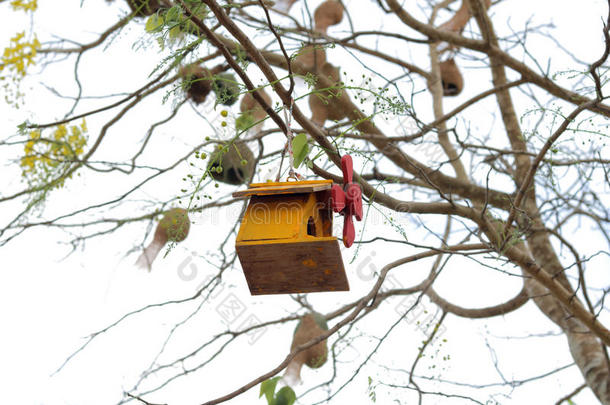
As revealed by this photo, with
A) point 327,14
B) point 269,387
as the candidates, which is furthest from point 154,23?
point 327,14

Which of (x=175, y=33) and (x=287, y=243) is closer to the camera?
(x=287, y=243)

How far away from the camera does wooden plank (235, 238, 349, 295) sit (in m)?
0.86

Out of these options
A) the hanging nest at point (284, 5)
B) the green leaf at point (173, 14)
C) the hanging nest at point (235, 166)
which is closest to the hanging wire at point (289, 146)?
the green leaf at point (173, 14)

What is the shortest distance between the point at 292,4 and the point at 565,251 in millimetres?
1215

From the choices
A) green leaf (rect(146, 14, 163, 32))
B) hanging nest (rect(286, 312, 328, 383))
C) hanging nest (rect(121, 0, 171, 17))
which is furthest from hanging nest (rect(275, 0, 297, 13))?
green leaf (rect(146, 14, 163, 32))

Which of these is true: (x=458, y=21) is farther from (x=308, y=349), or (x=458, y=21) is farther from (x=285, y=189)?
(x=285, y=189)

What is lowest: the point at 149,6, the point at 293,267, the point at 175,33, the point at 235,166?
the point at 293,267

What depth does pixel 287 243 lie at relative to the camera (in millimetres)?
845

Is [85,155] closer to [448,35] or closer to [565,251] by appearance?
[448,35]

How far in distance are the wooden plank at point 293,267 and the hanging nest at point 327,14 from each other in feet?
4.95

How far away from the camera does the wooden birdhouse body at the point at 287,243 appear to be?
848mm

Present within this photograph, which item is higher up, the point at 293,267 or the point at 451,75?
the point at 451,75

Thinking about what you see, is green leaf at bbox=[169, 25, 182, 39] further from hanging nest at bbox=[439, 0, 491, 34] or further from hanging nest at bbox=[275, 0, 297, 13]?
hanging nest at bbox=[439, 0, 491, 34]

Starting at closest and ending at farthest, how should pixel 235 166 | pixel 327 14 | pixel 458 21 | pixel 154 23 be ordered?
pixel 154 23, pixel 235 166, pixel 327 14, pixel 458 21
